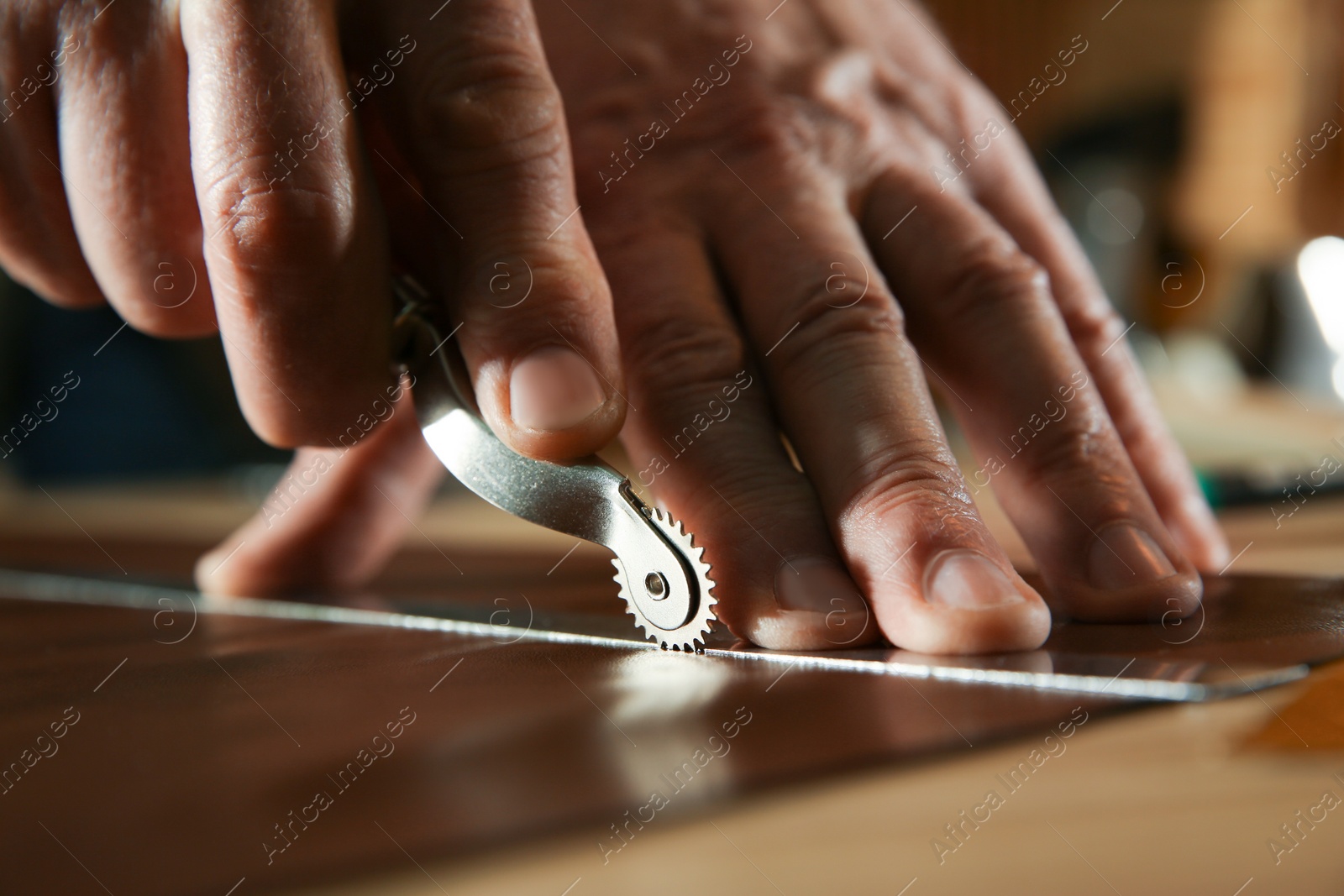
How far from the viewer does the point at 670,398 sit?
Result: 73 centimetres

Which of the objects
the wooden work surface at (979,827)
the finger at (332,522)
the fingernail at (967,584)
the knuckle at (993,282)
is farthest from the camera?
the finger at (332,522)

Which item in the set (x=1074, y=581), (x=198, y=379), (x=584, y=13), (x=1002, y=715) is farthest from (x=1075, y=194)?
(x=1002, y=715)

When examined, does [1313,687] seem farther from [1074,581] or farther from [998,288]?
[998,288]

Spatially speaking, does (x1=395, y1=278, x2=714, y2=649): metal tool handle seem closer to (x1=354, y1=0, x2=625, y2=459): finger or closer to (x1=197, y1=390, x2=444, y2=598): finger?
(x1=354, y1=0, x2=625, y2=459): finger

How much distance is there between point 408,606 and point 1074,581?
41cm

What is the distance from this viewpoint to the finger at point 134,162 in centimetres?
68

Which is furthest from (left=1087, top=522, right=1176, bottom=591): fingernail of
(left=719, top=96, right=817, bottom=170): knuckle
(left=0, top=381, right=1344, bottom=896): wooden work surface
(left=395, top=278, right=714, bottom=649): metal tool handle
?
(left=719, top=96, right=817, bottom=170): knuckle

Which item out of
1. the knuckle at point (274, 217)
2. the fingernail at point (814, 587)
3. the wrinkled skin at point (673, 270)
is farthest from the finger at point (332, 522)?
the fingernail at point (814, 587)

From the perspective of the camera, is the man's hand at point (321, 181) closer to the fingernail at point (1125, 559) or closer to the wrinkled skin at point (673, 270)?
the wrinkled skin at point (673, 270)

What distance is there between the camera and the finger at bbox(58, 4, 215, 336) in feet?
2.22

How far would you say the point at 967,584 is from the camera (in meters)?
0.54

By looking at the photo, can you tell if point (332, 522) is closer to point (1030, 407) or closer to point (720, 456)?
point (720, 456)

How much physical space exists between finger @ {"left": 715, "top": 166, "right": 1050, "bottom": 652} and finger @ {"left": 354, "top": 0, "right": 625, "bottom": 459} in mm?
147

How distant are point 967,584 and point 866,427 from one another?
15 cm
